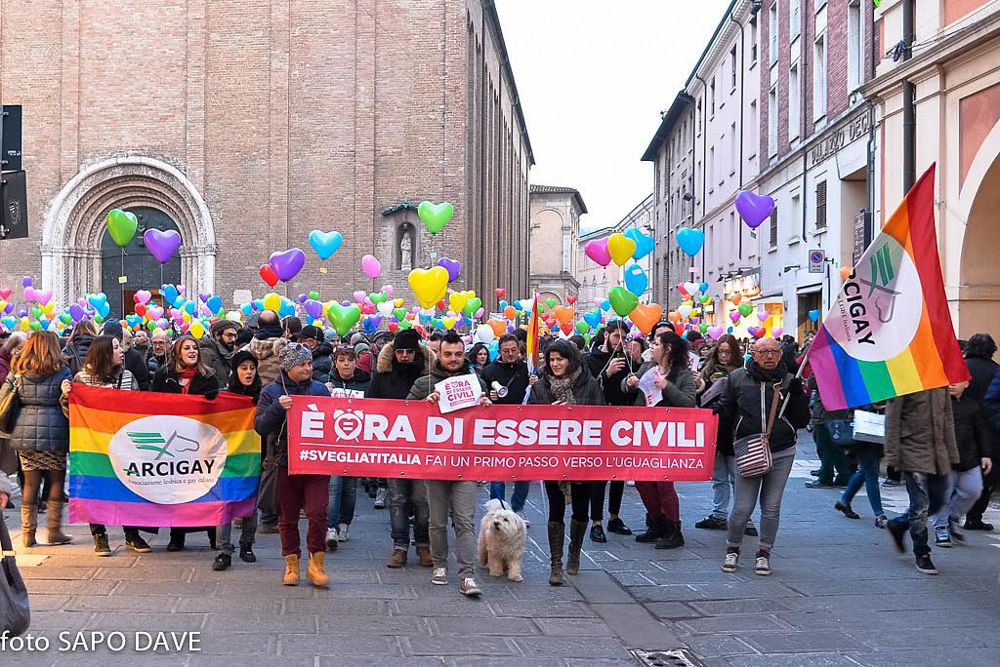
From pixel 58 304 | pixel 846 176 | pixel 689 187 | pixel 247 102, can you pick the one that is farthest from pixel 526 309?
pixel 689 187

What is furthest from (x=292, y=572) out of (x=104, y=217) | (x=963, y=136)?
(x=104, y=217)

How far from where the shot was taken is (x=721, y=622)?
673 centimetres

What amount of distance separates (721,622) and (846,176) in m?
17.9

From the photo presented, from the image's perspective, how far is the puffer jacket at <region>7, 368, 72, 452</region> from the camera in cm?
840

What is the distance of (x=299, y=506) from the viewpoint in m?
7.54

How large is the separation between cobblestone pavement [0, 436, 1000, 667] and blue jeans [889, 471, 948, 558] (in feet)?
0.82

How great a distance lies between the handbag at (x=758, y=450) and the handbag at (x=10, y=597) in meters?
5.06

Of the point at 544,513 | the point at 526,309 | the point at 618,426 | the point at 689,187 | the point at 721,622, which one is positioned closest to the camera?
the point at 721,622

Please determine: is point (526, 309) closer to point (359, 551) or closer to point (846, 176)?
point (846, 176)

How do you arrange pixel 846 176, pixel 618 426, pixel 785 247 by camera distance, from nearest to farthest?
pixel 618 426, pixel 846 176, pixel 785 247

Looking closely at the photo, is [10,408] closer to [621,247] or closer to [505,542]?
[505,542]

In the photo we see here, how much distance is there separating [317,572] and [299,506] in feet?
1.56

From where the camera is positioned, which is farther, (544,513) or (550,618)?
(544,513)

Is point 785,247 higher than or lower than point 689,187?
lower
